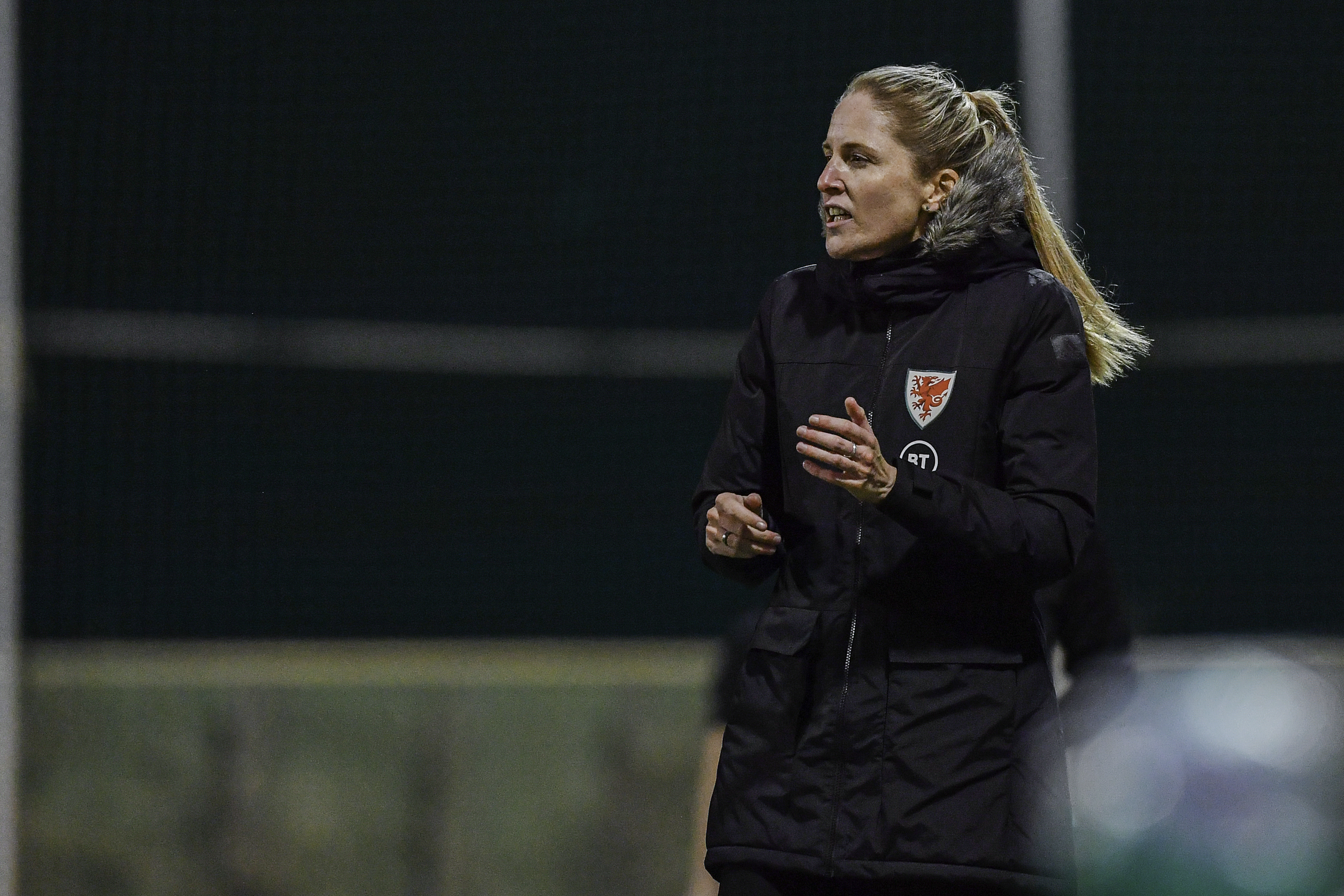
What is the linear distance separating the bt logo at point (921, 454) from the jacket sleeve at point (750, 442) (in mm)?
253

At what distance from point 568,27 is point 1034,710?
17.1 feet

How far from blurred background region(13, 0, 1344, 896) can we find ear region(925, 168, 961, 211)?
367 cm

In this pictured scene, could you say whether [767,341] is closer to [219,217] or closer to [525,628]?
[525,628]

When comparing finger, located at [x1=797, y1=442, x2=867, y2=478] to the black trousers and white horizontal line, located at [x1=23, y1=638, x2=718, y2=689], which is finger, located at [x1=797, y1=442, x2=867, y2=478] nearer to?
the black trousers

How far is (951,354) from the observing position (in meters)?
2.64

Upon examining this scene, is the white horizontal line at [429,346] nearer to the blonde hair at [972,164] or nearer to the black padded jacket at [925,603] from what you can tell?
the blonde hair at [972,164]

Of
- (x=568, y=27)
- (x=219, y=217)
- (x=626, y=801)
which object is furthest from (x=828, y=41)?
(x=626, y=801)

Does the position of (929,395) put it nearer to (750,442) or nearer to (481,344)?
(750,442)

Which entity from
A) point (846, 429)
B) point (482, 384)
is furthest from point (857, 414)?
point (482, 384)

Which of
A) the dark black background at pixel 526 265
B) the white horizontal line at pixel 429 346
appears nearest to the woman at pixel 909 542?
the dark black background at pixel 526 265

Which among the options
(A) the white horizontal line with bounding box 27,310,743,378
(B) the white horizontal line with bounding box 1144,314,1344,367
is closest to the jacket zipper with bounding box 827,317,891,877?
(A) the white horizontal line with bounding box 27,310,743,378

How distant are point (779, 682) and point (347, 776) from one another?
4.15 metres

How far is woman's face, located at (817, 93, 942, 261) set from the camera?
9.03ft

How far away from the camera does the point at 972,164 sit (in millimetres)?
2814
